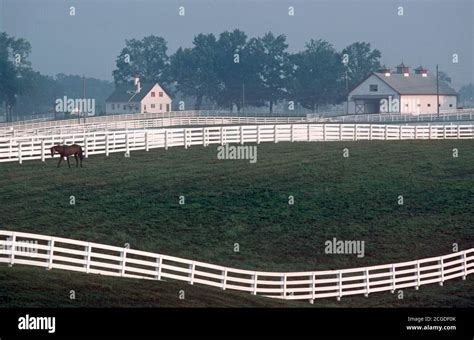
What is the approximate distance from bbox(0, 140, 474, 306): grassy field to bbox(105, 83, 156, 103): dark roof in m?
107

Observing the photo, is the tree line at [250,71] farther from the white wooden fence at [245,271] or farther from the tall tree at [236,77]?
the white wooden fence at [245,271]

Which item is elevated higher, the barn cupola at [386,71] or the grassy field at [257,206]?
the barn cupola at [386,71]

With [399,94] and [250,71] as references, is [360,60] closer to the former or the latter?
[250,71]

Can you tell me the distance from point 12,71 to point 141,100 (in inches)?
915

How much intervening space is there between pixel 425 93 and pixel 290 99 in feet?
140

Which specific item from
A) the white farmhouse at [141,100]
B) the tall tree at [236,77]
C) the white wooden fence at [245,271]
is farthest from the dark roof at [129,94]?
the white wooden fence at [245,271]

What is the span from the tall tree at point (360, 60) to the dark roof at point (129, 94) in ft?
122

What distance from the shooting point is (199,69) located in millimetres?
191250

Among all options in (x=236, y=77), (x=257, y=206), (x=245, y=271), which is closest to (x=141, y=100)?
(x=236, y=77)

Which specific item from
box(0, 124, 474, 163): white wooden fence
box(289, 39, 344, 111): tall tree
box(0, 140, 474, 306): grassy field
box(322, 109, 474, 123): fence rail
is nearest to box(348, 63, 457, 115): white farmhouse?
box(322, 109, 474, 123): fence rail

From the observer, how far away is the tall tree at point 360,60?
622 feet

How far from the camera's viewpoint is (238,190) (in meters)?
49.4

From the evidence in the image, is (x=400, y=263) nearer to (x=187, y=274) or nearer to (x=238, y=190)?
(x=187, y=274)
